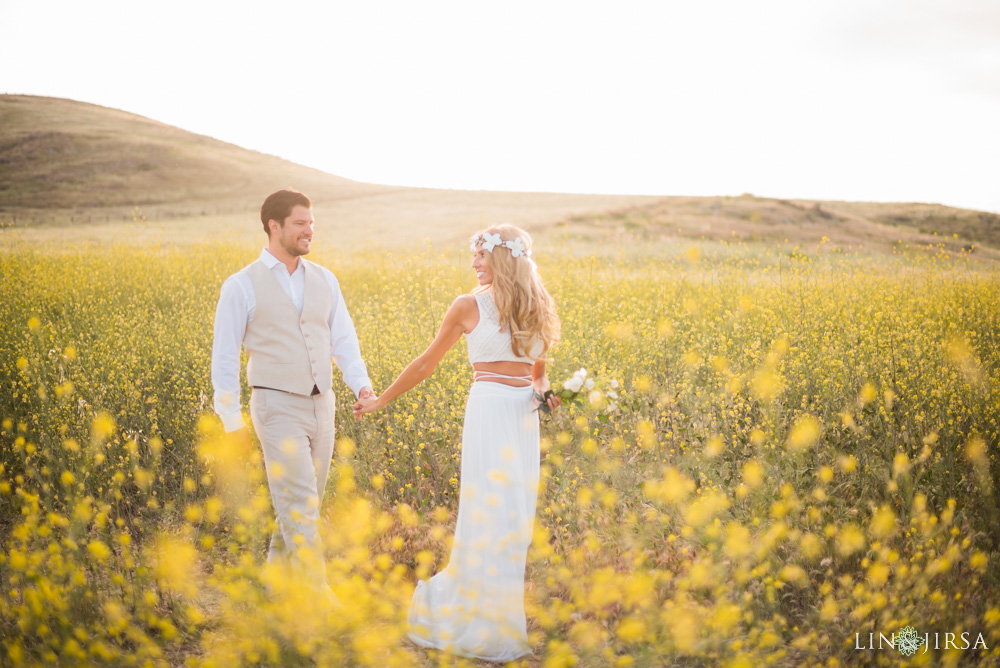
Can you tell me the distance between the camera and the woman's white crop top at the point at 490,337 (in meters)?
3.57

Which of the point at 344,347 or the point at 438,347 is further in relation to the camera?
the point at 344,347

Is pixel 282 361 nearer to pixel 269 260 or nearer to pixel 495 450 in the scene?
pixel 269 260

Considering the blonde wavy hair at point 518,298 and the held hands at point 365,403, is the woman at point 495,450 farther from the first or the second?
the held hands at point 365,403

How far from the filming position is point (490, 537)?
3539mm

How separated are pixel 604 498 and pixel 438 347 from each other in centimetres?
131

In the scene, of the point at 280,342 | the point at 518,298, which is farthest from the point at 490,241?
the point at 280,342

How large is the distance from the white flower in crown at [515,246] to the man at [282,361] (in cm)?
120

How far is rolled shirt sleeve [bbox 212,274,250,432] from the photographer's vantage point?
3.49m

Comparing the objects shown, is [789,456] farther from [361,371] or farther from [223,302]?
[223,302]

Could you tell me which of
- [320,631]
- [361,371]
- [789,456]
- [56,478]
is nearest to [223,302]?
[361,371]

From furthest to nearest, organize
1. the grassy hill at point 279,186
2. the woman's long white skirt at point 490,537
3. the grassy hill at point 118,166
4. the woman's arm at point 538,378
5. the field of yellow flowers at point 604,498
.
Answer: the grassy hill at point 118,166, the grassy hill at point 279,186, the woman's arm at point 538,378, the woman's long white skirt at point 490,537, the field of yellow flowers at point 604,498

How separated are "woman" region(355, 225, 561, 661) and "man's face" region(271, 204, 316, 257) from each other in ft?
3.24

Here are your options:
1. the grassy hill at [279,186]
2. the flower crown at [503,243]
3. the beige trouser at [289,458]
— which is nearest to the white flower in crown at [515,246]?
the flower crown at [503,243]

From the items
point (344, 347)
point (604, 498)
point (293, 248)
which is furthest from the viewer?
point (344, 347)
